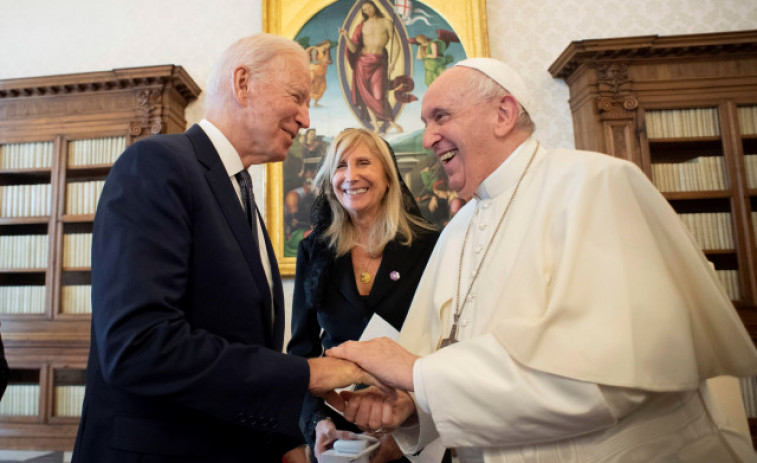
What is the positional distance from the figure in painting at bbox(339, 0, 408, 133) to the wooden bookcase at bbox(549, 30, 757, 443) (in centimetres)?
150

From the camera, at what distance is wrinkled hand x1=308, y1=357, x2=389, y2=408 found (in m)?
1.26

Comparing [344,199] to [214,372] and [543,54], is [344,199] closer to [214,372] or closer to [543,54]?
[214,372]

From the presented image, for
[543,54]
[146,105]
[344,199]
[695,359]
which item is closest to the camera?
[695,359]

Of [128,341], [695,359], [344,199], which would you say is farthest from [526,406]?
[344,199]

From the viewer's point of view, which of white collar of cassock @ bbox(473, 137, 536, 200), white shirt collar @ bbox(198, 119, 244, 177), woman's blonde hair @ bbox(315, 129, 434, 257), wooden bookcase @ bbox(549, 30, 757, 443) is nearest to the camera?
white shirt collar @ bbox(198, 119, 244, 177)

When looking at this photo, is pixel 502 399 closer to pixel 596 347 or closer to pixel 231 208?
pixel 596 347

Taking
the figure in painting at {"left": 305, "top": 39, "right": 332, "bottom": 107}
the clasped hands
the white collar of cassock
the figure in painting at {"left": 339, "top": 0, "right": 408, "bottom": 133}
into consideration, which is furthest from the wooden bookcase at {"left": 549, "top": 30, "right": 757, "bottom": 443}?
the clasped hands

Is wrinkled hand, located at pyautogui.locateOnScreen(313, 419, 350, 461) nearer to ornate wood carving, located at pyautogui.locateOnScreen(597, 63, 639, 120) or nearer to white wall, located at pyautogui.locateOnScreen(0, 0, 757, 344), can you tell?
white wall, located at pyautogui.locateOnScreen(0, 0, 757, 344)

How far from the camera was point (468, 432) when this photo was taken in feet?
3.76

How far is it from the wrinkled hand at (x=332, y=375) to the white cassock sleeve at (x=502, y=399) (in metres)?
0.20

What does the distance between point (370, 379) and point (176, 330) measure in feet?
Result: 1.88

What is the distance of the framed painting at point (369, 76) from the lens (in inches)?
168

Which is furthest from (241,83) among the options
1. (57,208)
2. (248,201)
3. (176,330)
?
(57,208)

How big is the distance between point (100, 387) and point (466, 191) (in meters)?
1.26
